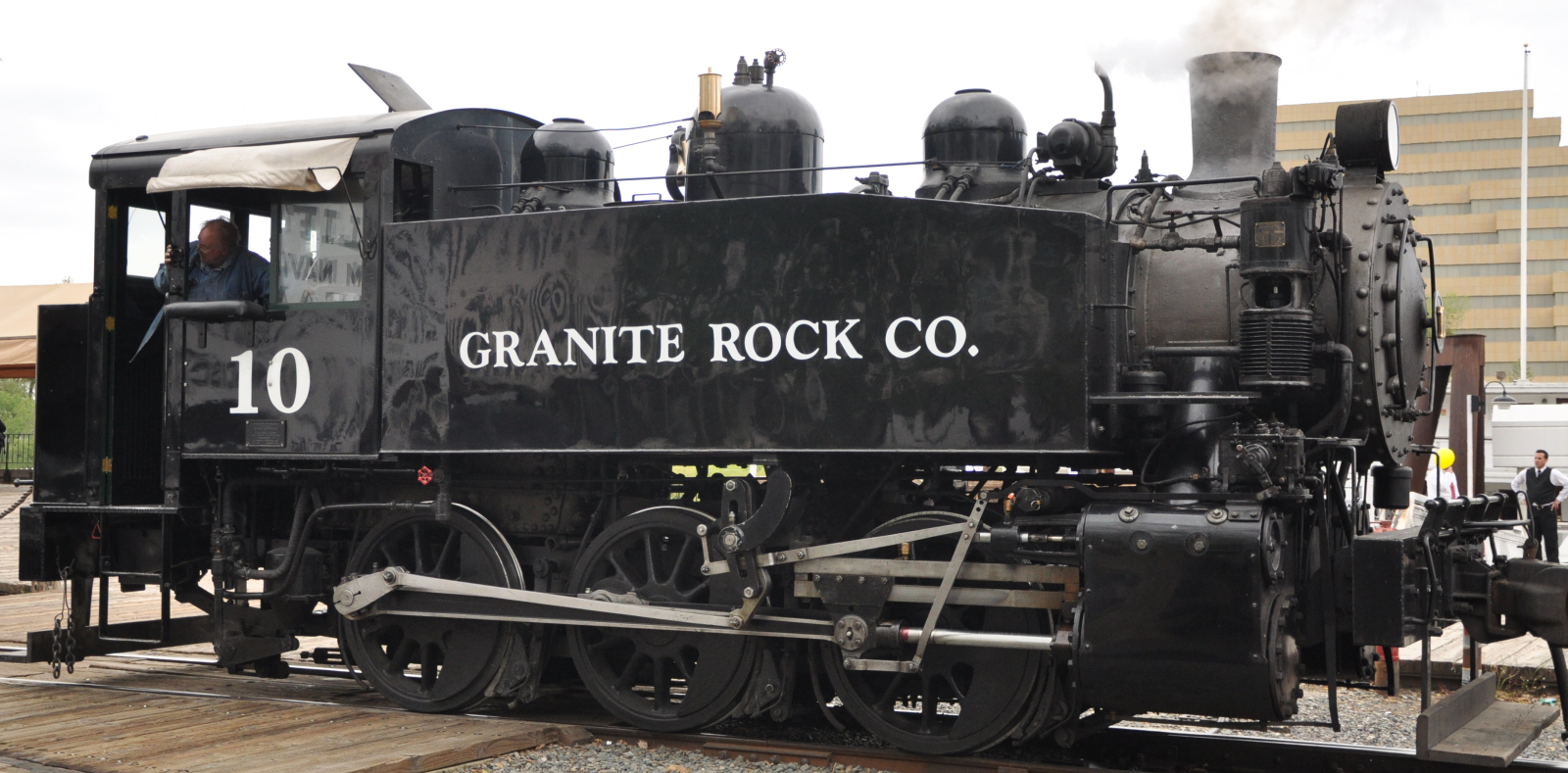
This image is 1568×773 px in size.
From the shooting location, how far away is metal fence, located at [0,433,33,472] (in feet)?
84.1

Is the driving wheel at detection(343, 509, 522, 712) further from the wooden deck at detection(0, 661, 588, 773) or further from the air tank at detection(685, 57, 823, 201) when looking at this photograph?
the air tank at detection(685, 57, 823, 201)

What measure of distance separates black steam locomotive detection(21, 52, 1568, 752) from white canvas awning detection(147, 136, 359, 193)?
0.08ft

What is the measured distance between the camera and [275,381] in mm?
6984

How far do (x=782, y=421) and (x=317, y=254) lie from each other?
2707 millimetres

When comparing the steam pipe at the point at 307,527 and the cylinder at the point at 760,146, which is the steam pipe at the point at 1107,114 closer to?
the cylinder at the point at 760,146

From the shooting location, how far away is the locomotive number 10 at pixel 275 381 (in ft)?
22.7

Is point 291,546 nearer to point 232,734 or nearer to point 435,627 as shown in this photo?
point 435,627

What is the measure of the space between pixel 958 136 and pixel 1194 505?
7.10 feet

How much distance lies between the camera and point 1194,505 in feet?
17.4

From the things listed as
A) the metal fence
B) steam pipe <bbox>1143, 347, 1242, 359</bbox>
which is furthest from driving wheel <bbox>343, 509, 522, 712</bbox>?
the metal fence

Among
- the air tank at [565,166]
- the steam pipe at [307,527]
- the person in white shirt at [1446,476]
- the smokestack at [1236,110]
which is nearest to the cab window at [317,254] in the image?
the air tank at [565,166]

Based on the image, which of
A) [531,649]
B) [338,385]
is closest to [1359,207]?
[531,649]

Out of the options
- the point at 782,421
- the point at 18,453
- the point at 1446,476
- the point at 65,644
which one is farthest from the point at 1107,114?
the point at 18,453

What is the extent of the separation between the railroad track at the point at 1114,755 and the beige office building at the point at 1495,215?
5501cm
